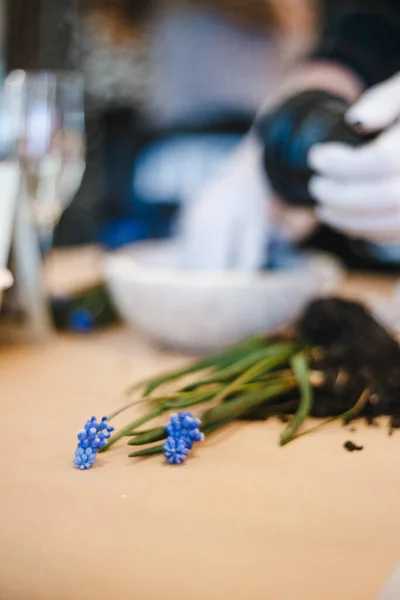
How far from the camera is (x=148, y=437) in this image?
1.38 ft

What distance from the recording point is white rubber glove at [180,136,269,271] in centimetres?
74

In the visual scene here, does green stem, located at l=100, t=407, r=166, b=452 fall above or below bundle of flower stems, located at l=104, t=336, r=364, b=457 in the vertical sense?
below

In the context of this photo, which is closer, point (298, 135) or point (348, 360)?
point (348, 360)

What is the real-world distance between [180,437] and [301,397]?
0.12m

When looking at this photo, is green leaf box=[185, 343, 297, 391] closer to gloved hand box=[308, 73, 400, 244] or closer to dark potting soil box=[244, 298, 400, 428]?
dark potting soil box=[244, 298, 400, 428]

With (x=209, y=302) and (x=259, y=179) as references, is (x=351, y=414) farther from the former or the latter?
(x=259, y=179)

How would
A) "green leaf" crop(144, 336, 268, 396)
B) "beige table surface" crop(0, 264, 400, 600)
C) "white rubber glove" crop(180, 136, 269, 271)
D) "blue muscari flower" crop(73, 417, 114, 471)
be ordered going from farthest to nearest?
"white rubber glove" crop(180, 136, 269, 271) → "green leaf" crop(144, 336, 268, 396) → "blue muscari flower" crop(73, 417, 114, 471) → "beige table surface" crop(0, 264, 400, 600)

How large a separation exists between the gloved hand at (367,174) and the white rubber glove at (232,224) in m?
0.12

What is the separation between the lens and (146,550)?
31cm

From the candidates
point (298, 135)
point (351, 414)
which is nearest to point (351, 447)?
point (351, 414)

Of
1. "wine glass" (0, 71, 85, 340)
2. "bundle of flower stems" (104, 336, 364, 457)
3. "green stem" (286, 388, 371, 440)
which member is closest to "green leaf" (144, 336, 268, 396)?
"bundle of flower stems" (104, 336, 364, 457)

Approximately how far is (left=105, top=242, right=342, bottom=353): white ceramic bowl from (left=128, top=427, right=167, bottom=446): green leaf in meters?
0.21

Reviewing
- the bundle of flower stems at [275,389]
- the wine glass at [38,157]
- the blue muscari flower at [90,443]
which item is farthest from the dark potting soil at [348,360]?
the wine glass at [38,157]

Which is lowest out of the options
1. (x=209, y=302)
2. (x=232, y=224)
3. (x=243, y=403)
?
(x=243, y=403)
